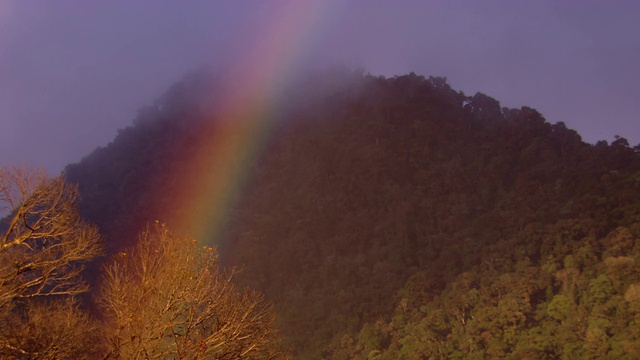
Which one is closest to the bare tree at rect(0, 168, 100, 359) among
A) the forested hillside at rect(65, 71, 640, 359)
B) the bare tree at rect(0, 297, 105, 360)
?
the bare tree at rect(0, 297, 105, 360)

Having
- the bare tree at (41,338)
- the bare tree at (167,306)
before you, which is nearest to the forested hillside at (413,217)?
the bare tree at (41,338)

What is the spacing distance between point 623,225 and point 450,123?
34810 millimetres

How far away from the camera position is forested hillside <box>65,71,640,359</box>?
37688 mm

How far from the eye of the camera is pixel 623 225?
42.1 meters

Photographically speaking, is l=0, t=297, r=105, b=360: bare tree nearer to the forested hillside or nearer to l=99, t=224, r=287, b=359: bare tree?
l=99, t=224, r=287, b=359: bare tree

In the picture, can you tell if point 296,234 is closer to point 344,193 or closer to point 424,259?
point 344,193

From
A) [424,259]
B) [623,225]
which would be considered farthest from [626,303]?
[424,259]

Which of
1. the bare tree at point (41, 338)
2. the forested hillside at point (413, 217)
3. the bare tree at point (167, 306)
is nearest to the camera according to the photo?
the bare tree at point (167, 306)

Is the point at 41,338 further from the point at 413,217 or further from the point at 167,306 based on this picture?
the point at 413,217

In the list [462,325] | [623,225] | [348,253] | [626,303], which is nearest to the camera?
[626,303]

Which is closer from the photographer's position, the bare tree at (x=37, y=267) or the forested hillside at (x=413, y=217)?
the bare tree at (x=37, y=267)

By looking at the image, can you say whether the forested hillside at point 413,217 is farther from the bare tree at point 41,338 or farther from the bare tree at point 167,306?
the bare tree at point 167,306

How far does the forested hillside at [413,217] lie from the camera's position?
3769 cm

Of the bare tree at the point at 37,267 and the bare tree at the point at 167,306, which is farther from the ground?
the bare tree at the point at 37,267
